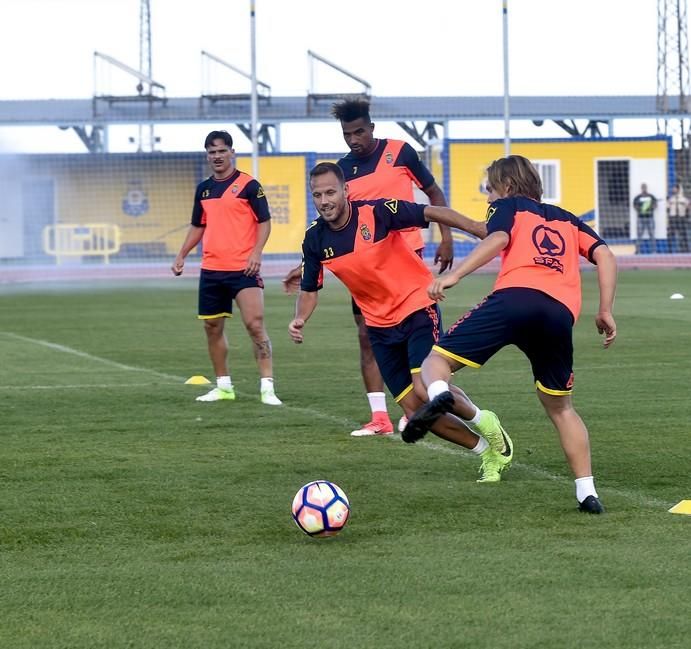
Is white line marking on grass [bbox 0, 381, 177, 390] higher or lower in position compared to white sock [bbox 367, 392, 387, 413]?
lower

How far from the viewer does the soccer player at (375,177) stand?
895 cm

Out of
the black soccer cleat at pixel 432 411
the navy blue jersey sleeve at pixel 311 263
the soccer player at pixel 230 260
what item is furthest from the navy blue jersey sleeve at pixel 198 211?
the black soccer cleat at pixel 432 411

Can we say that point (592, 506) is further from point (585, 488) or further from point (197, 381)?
point (197, 381)

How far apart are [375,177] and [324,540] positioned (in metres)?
3.99

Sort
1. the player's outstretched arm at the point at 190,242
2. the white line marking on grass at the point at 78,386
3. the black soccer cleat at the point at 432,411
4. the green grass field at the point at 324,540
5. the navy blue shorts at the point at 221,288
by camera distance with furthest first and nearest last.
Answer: the white line marking on grass at the point at 78,386, the player's outstretched arm at the point at 190,242, the navy blue shorts at the point at 221,288, the black soccer cleat at the point at 432,411, the green grass field at the point at 324,540

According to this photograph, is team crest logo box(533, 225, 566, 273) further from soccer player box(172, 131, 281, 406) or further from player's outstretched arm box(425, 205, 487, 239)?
soccer player box(172, 131, 281, 406)

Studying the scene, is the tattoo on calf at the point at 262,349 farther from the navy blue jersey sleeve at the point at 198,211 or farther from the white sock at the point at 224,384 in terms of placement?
the navy blue jersey sleeve at the point at 198,211

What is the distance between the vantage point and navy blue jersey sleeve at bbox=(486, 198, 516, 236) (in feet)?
20.3

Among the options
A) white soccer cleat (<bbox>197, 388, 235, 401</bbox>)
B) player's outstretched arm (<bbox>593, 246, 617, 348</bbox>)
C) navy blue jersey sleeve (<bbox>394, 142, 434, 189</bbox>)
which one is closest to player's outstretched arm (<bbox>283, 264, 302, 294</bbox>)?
navy blue jersey sleeve (<bbox>394, 142, 434, 189</bbox>)

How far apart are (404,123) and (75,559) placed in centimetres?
4173

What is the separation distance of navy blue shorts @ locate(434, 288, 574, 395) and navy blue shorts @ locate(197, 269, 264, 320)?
15.4ft

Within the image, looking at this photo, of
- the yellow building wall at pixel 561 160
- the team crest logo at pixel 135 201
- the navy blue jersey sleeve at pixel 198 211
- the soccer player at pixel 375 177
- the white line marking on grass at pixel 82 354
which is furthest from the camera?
the team crest logo at pixel 135 201

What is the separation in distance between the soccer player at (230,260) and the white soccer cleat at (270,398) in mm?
181

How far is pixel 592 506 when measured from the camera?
619 centimetres
